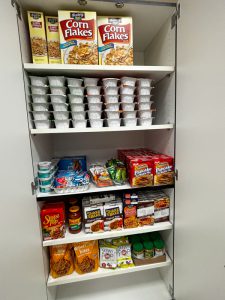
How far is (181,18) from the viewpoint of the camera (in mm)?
825

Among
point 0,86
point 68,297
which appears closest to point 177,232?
point 68,297

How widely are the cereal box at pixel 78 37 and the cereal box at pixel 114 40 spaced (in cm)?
4

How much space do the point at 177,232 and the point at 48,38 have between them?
135 cm

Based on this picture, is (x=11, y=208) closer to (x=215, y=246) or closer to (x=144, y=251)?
(x=215, y=246)

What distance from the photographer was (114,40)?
2.85ft

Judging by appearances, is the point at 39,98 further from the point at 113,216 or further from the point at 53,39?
the point at 113,216

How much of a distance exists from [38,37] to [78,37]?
208 mm

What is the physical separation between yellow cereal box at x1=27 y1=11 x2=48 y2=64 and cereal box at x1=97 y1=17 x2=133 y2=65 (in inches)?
11.5

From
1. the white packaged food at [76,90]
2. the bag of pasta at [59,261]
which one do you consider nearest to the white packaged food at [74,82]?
the white packaged food at [76,90]

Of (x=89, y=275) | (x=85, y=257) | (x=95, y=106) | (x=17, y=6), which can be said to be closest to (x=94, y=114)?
(x=95, y=106)

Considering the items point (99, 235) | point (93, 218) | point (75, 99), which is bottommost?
point (99, 235)

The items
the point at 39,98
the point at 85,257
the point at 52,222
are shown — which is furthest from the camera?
the point at 85,257

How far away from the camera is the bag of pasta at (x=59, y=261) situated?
1020 mm

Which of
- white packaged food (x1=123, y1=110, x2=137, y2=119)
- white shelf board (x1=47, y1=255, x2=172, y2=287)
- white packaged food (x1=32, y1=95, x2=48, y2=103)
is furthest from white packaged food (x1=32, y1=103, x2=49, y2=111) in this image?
white shelf board (x1=47, y1=255, x2=172, y2=287)
